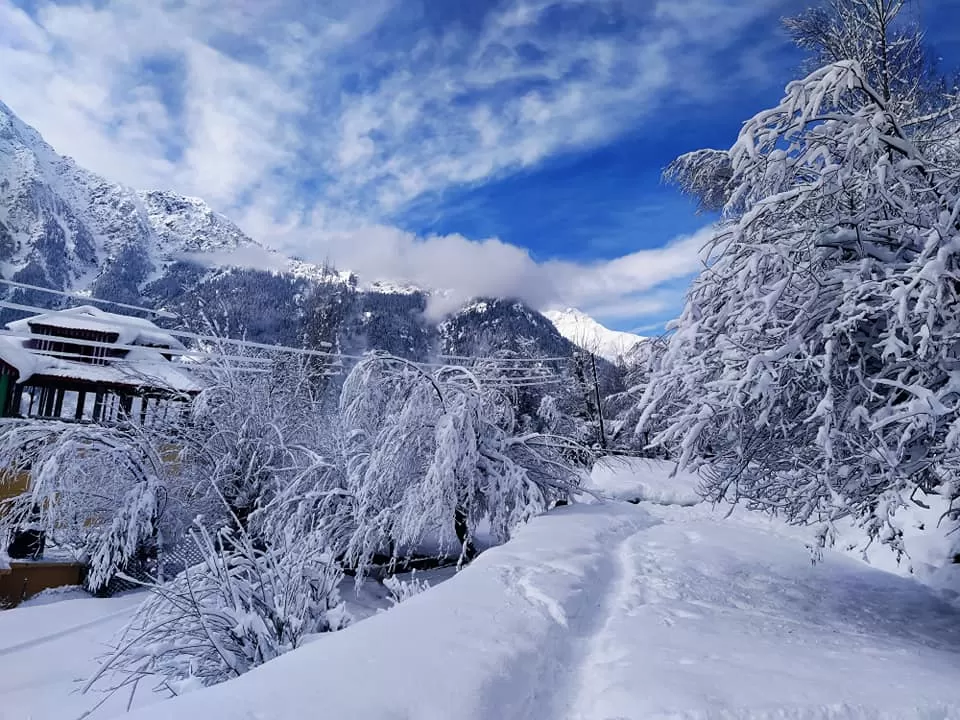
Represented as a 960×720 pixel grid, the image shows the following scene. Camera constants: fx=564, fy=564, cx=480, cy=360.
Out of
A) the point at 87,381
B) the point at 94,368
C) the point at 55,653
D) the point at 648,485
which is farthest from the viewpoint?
the point at 648,485

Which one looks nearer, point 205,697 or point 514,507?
point 205,697

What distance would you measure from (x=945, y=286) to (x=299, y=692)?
175 inches

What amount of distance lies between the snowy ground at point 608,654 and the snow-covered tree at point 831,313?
1059 mm

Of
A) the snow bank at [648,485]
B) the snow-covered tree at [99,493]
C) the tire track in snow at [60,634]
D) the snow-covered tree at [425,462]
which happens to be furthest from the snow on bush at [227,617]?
the snow bank at [648,485]

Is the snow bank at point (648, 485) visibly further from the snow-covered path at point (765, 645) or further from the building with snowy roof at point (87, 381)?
the building with snowy roof at point (87, 381)

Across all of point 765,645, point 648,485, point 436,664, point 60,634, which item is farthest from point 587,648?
point 648,485

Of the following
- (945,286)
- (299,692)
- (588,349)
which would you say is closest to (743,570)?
(945,286)

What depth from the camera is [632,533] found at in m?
11.1

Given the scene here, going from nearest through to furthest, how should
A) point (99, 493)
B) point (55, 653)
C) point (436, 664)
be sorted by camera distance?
point (436, 664)
point (55, 653)
point (99, 493)

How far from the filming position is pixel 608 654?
12.3ft

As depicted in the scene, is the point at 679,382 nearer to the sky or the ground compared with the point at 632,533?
nearer to the sky

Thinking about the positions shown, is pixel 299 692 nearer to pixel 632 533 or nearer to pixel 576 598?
pixel 576 598

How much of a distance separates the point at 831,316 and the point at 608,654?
2.95 metres

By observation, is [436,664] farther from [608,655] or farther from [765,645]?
[765,645]
